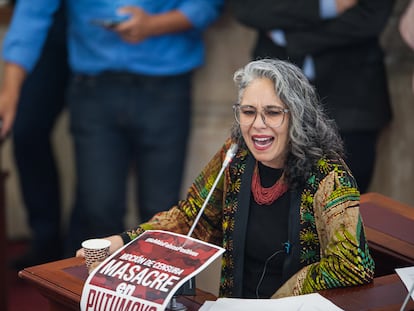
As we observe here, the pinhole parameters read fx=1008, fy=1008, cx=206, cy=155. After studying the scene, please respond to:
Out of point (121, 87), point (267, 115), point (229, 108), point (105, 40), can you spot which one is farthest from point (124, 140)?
point (267, 115)

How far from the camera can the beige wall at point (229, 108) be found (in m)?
4.09

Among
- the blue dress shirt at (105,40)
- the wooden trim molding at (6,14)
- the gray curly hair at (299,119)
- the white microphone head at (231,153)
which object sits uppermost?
the wooden trim molding at (6,14)

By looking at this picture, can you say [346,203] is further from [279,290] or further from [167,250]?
[167,250]

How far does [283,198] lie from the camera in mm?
2605

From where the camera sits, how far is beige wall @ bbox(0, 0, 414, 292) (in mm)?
4090

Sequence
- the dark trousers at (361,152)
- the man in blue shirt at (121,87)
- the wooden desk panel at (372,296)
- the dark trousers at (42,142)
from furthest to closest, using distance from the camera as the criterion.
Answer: the dark trousers at (42,142), the man in blue shirt at (121,87), the dark trousers at (361,152), the wooden desk panel at (372,296)

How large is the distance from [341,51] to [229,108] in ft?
Answer: 2.84

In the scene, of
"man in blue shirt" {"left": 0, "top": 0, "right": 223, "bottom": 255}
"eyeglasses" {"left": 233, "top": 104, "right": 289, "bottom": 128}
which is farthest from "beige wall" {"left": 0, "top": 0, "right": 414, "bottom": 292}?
"eyeglasses" {"left": 233, "top": 104, "right": 289, "bottom": 128}

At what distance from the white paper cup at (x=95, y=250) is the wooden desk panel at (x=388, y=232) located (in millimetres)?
772

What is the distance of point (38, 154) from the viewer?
4.52 metres

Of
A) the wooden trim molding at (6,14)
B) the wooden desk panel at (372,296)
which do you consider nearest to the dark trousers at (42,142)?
the wooden trim molding at (6,14)

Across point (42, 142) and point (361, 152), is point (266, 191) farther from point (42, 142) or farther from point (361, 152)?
point (42, 142)

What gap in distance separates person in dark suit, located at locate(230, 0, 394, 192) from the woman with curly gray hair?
0.94 metres

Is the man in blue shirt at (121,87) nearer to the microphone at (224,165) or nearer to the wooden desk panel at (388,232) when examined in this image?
the wooden desk panel at (388,232)
